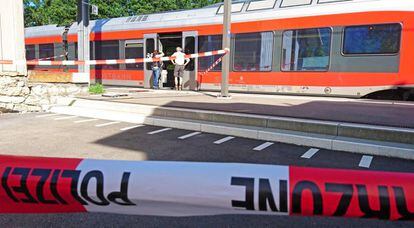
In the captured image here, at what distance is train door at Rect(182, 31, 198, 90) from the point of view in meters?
12.6

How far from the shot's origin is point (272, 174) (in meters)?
1.65

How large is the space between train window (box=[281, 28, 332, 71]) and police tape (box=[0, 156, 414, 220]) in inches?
355

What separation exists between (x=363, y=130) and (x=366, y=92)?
472cm

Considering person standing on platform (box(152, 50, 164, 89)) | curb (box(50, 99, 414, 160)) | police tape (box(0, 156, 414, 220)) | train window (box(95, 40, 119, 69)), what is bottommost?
curb (box(50, 99, 414, 160))

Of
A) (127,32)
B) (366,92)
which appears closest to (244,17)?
(366,92)

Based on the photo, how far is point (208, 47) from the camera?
12.4m

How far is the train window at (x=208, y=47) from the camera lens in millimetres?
12070

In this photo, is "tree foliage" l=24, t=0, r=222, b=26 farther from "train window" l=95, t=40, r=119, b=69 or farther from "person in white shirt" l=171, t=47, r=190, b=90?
"person in white shirt" l=171, t=47, r=190, b=90

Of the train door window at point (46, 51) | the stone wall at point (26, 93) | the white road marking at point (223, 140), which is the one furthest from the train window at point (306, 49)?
the train door window at point (46, 51)

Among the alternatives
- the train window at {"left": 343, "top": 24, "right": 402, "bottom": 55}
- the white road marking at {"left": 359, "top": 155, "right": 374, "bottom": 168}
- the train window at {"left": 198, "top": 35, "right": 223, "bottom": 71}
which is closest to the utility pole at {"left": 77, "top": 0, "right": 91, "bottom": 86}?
the train window at {"left": 198, "top": 35, "right": 223, "bottom": 71}

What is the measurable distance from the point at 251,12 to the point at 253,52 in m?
1.30

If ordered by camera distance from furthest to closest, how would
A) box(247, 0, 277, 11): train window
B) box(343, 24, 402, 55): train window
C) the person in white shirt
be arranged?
the person in white shirt
box(247, 0, 277, 11): train window
box(343, 24, 402, 55): train window

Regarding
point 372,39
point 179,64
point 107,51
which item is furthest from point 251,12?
point 107,51

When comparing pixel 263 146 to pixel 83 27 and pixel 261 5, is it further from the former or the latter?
pixel 83 27
